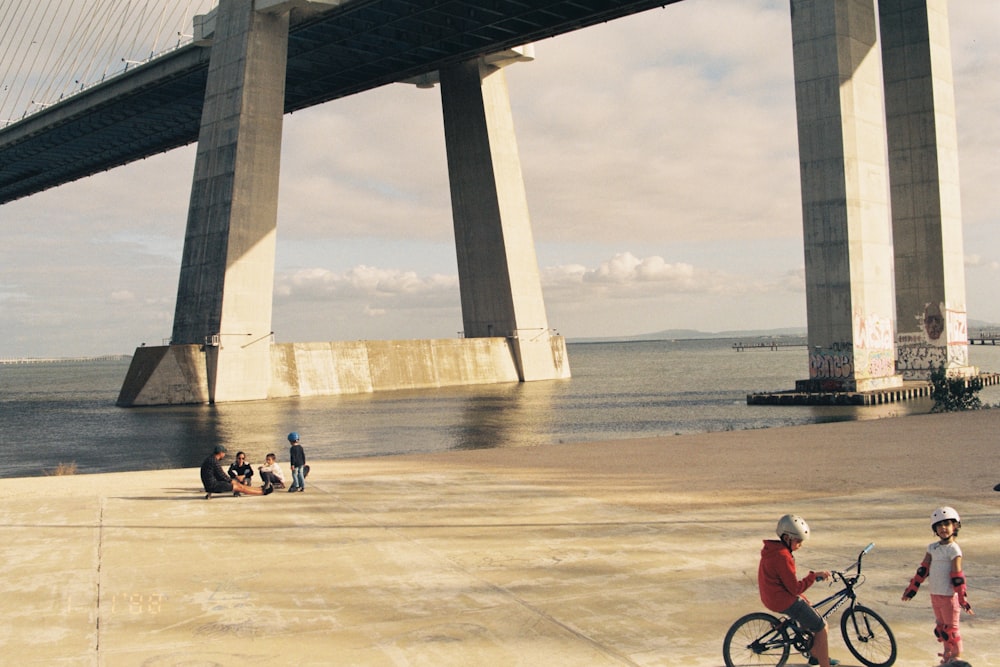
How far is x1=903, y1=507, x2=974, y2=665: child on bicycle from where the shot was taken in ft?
21.5

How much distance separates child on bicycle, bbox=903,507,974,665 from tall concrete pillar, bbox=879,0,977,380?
172 feet

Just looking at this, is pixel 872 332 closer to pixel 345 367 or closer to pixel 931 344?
pixel 931 344

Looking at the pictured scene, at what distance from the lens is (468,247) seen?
78.5 meters

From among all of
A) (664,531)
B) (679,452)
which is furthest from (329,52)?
(664,531)

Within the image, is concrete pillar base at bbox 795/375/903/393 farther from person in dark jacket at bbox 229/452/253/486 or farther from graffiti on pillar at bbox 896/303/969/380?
person in dark jacket at bbox 229/452/253/486

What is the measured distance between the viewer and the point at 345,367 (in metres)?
70.6

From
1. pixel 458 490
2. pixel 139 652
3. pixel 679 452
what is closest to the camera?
pixel 139 652

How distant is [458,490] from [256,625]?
27.3 ft

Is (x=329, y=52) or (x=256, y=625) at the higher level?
(x=329, y=52)

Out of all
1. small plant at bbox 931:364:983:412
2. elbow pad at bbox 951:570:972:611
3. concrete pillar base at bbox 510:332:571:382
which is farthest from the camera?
concrete pillar base at bbox 510:332:571:382

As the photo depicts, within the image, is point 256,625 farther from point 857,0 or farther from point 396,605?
point 857,0

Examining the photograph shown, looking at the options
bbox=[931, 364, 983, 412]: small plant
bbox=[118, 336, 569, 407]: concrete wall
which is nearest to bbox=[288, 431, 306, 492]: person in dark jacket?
bbox=[931, 364, 983, 412]: small plant

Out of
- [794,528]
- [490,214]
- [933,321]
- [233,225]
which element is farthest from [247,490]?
[490,214]

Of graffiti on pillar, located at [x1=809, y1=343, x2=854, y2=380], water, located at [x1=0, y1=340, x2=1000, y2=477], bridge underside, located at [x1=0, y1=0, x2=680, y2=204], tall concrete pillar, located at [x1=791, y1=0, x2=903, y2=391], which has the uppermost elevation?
bridge underside, located at [x1=0, y1=0, x2=680, y2=204]
